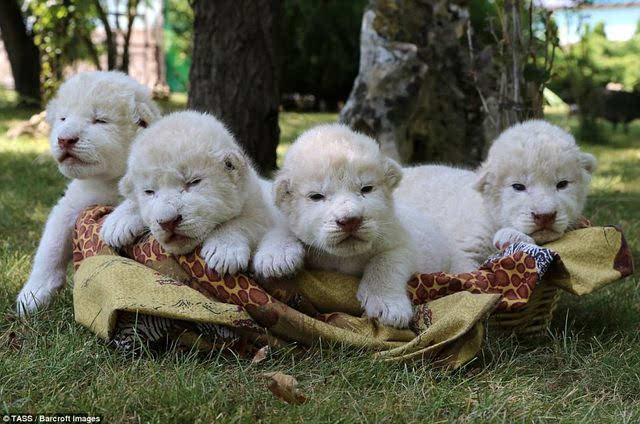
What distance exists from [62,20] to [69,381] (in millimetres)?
11301

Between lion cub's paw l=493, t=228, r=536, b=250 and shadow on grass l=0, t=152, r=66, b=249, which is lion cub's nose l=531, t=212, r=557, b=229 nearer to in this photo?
lion cub's paw l=493, t=228, r=536, b=250

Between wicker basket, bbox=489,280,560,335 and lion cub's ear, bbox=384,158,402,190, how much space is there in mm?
765

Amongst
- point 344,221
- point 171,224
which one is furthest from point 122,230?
point 344,221

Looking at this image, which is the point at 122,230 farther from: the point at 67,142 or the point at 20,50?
the point at 20,50

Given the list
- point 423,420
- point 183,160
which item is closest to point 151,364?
point 183,160

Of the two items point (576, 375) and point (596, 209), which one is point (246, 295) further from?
point (596, 209)

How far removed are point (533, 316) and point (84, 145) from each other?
88.5 inches

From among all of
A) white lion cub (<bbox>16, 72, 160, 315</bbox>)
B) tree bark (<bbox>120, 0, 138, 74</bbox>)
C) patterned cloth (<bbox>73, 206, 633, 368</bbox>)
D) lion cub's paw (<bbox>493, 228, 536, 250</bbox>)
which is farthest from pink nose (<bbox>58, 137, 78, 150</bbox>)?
tree bark (<bbox>120, 0, 138, 74</bbox>)

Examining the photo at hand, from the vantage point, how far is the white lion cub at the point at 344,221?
3043mm

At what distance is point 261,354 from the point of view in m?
3.07

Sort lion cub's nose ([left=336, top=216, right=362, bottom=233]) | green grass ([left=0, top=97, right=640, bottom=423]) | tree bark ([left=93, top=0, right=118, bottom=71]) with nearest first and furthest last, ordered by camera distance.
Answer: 1. green grass ([left=0, top=97, right=640, bottom=423])
2. lion cub's nose ([left=336, top=216, right=362, bottom=233])
3. tree bark ([left=93, top=0, right=118, bottom=71])

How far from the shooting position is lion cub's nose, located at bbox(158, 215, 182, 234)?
3.02 meters

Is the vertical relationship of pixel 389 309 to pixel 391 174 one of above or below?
below

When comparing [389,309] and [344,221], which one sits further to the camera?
[389,309]
